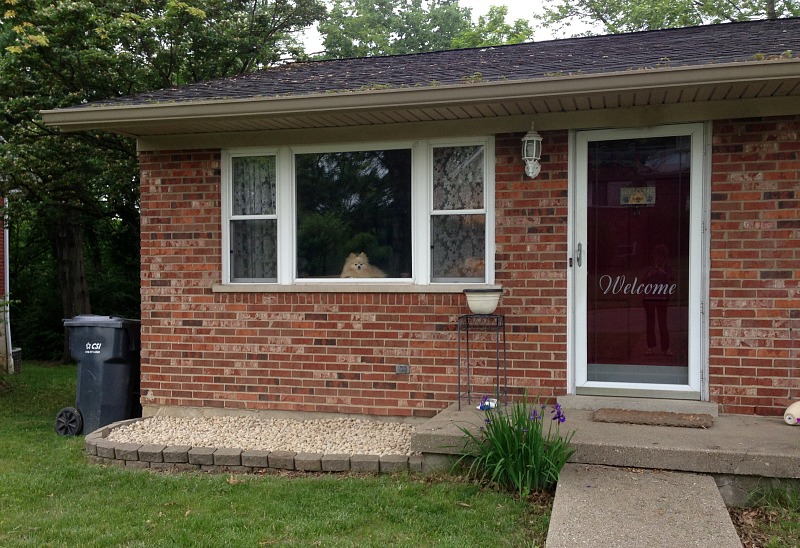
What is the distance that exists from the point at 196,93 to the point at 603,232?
12.8 ft

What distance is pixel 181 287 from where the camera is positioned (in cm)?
668

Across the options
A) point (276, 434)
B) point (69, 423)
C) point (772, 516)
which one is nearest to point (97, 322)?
point (69, 423)

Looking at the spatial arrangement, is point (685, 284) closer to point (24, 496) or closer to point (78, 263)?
point (24, 496)

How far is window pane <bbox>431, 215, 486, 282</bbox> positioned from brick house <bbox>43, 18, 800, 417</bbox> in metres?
0.02

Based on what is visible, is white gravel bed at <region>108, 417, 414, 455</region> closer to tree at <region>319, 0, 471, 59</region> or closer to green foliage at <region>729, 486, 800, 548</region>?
green foliage at <region>729, 486, 800, 548</region>

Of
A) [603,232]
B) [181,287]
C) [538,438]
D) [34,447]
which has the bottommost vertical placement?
[34,447]

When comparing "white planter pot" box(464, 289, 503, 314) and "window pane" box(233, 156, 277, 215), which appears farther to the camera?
"window pane" box(233, 156, 277, 215)

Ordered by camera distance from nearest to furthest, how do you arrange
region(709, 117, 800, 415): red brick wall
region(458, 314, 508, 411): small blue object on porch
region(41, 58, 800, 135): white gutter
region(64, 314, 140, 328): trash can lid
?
region(41, 58, 800, 135): white gutter < region(709, 117, 800, 415): red brick wall < region(458, 314, 508, 411): small blue object on porch < region(64, 314, 140, 328): trash can lid

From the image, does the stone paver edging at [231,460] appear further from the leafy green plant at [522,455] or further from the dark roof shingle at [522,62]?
the dark roof shingle at [522,62]

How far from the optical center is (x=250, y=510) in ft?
14.3

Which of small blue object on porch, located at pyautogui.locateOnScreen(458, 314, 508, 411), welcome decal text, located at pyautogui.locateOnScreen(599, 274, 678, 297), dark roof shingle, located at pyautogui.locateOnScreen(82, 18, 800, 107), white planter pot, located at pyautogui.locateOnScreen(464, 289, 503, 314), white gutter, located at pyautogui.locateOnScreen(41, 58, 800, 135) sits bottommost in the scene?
small blue object on porch, located at pyautogui.locateOnScreen(458, 314, 508, 411)

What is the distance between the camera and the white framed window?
6.11 meters

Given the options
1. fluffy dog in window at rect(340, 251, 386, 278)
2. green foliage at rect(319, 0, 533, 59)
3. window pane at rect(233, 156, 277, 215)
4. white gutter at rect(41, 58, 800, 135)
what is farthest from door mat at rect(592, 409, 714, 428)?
green foliage at rect(319, 0, 533, 59)

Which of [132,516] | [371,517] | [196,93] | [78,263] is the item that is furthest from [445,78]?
[78,263]
